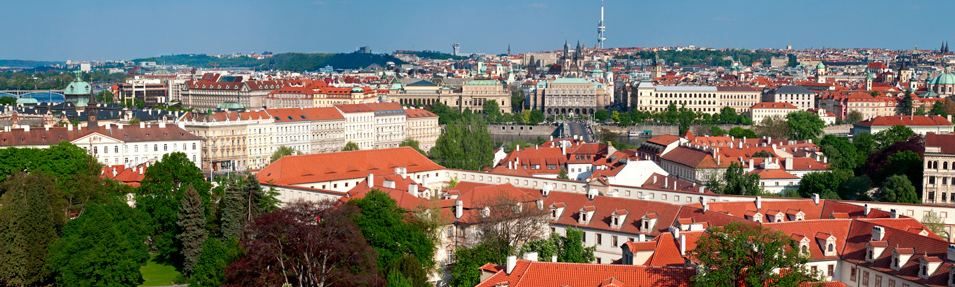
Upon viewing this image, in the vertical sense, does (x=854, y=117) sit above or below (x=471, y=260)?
above

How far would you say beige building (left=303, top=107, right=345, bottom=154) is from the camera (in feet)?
305

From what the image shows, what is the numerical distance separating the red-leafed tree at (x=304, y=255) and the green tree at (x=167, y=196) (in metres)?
12.5

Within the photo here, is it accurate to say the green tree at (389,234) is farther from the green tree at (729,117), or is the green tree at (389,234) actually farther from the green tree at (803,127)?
the green tree at (729,117)

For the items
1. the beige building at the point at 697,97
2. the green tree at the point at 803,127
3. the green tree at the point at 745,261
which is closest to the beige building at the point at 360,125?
the green tree at the point at 803,127

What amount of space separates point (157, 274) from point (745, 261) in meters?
25.4

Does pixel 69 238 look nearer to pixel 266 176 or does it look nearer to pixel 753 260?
pixel 266 176

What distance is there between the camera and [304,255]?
32344mm

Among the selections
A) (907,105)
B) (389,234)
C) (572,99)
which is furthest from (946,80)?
(389,234)

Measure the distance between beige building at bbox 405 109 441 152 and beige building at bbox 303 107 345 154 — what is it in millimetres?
10322

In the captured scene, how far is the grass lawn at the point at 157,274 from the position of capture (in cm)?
4178

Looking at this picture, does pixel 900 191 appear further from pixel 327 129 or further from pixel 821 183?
pixel 327 129

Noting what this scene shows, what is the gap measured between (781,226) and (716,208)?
5825mm

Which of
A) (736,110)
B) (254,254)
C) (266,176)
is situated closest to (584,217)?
(254,254)

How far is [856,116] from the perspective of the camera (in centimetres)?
13375
